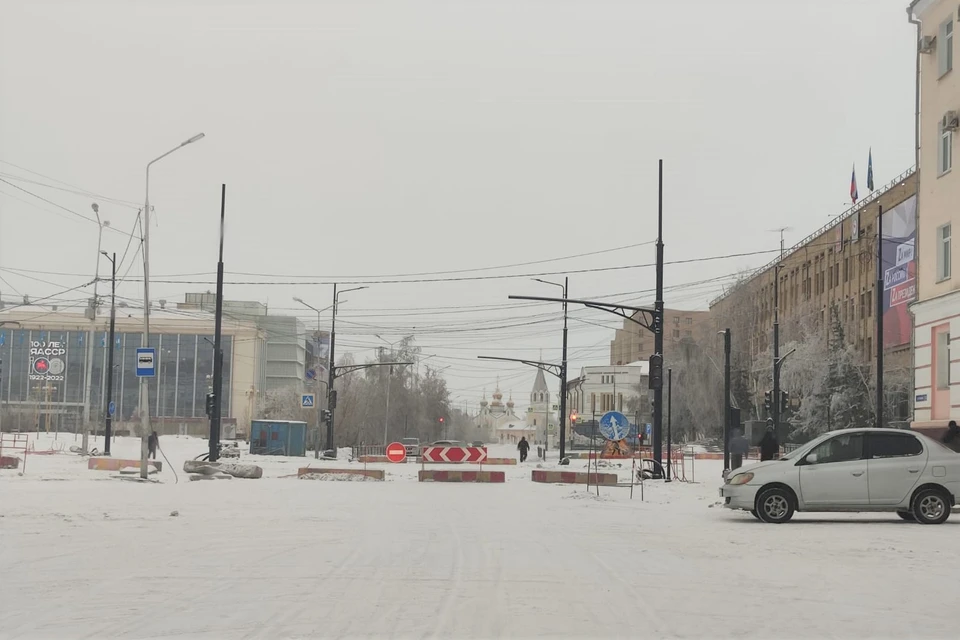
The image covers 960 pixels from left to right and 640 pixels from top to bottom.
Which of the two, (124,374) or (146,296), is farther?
(124,374)

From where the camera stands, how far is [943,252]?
29938 mm

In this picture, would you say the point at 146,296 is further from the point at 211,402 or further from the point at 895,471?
the point at 895,471

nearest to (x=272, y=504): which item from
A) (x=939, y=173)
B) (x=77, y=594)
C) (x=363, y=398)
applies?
(x=77, y=594)

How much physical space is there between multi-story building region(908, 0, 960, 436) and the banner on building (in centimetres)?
3737

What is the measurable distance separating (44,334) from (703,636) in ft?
412

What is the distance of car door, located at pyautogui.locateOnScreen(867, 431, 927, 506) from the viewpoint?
59.3 ft

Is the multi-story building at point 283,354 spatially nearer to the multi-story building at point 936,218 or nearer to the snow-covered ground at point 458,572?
the multi-story building at point 936,218

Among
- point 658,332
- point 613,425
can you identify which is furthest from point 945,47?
point 613,425

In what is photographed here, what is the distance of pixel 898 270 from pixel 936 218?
4180cm

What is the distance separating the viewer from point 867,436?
18.4m

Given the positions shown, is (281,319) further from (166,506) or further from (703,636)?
(703,636)

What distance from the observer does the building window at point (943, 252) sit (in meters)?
29.7

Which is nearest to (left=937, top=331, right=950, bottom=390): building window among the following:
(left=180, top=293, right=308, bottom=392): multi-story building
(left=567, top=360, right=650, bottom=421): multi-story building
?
(left=180, top=293, right=308, bottom=392): multi-story building

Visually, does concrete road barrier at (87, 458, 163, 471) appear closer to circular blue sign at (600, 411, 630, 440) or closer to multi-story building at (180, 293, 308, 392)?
circular blue sign at (600, 411, 630, 440)
